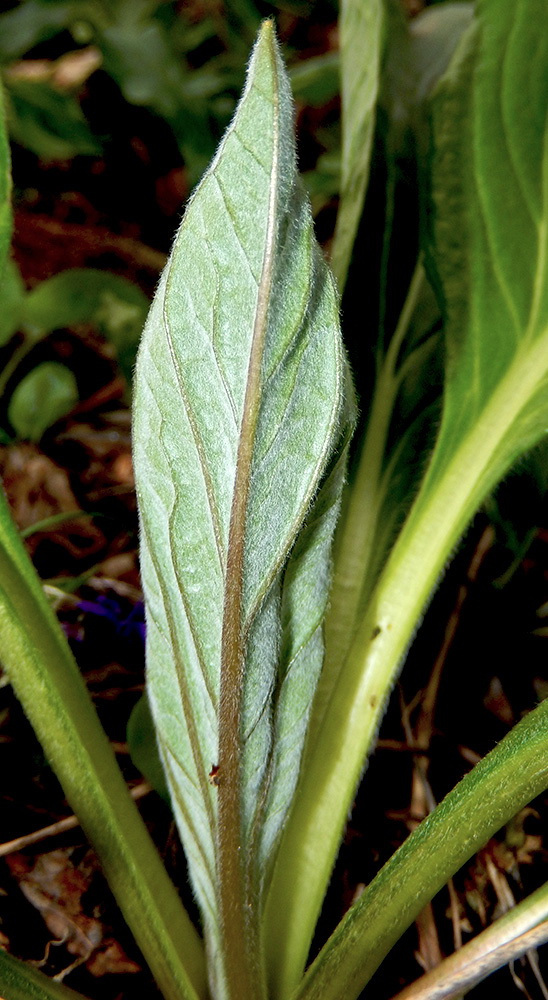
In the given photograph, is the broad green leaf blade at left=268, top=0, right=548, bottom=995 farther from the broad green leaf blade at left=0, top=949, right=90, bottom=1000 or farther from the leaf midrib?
the broad green leaf blade at left=0, top=949, right=90, bottom=1000

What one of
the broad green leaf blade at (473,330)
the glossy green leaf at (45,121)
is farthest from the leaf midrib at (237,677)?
the glossy green leaf at (45,121)

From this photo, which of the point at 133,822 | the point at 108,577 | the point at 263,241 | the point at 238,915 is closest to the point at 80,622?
the point at 108,577

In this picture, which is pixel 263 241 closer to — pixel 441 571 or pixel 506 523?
pixel 441 571

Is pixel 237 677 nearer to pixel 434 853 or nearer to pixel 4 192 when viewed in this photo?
pixel 434 853

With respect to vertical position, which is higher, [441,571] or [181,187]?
[181,187]

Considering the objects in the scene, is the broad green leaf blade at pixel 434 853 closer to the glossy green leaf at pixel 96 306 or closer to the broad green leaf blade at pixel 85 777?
the broad green leaf blade at pixel 85 777

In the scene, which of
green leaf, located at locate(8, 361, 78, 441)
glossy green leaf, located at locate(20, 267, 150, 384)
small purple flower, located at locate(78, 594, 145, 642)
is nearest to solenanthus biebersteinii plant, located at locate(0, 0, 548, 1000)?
small purple flower, located at locate(78, 594, 145, 642)

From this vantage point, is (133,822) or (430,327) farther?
(430,327)
